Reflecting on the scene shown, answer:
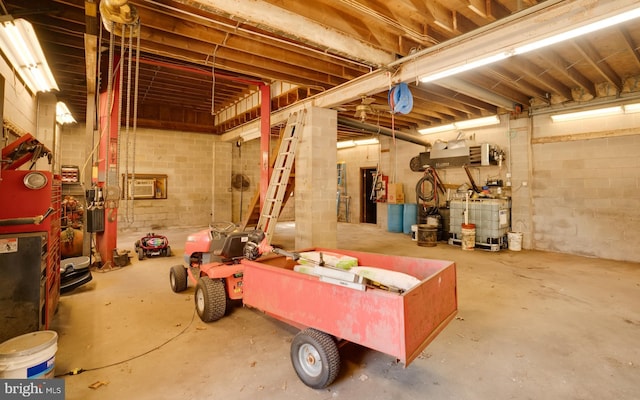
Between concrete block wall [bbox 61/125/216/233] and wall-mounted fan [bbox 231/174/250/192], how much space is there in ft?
2.67

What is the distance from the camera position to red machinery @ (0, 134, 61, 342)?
2.04 metres

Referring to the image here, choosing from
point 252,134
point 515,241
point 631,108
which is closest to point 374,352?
point 515,241

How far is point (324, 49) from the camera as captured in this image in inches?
128

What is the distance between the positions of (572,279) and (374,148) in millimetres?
6943

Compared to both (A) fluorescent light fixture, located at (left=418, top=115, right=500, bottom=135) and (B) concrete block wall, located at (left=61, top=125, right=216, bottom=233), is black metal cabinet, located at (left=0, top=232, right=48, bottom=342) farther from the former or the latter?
(A) fluorescent light fixture, located at (left=418, top=115, right=500, bottom=135)

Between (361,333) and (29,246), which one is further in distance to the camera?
(29,246)

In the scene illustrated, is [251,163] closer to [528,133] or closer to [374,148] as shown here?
[374,148]

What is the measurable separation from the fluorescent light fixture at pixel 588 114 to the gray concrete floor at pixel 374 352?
3189mm

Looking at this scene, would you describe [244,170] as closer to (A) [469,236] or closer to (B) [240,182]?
(B) [240,182]

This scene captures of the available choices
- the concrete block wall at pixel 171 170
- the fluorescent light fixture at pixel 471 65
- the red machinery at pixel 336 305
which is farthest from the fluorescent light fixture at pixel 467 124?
the concrete block wall at pixel 171 170

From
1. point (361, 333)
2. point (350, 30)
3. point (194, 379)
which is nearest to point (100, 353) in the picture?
point (194, 379)

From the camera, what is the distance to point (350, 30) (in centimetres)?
326

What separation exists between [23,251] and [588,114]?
26.5 feet

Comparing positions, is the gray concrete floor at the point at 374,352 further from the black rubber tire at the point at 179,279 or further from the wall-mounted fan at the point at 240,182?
the wall-mounted fan at the point at 240,182
